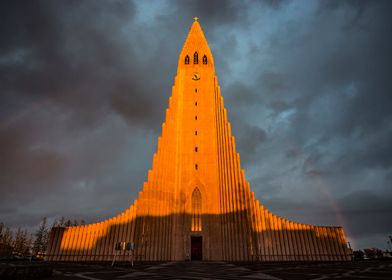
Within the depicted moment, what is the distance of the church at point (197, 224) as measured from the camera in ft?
106

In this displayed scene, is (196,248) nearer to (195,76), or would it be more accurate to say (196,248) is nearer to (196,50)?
(195,76)

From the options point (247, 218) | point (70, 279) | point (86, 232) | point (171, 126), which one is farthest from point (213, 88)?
point (70, 279)

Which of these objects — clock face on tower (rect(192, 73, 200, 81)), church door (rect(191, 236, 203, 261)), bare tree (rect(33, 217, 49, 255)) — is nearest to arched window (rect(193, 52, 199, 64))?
clock face on tower (rect(192, 73, 200, 81))

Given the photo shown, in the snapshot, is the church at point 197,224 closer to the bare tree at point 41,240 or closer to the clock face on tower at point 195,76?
the clock face on tower at point 195,76

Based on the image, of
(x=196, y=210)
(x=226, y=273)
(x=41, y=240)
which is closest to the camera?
(x=226, y=273)

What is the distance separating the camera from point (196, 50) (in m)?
46.9

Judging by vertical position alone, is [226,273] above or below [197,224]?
below

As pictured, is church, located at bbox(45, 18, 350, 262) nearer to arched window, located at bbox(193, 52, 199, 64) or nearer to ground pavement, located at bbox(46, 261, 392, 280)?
arched window, located at bbox(193, 52, 199, 64)

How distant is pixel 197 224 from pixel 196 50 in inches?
1242

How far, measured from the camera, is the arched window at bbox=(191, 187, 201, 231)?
111 feet

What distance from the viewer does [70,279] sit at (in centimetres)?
996

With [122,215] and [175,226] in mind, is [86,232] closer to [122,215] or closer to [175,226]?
[122,215]

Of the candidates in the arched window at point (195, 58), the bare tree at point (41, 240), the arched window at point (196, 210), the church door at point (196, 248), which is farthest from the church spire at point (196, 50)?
the bare tree at point (41, 240)

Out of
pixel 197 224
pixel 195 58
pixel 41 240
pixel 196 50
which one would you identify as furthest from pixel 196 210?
pixel 41 240
